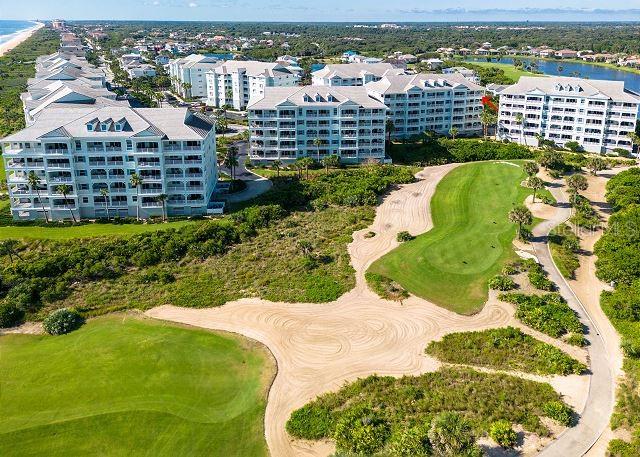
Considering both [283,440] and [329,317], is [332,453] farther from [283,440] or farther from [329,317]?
[329,317]

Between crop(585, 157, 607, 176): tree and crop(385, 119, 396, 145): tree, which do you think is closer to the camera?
crop(585, 157, 607, 176): tree

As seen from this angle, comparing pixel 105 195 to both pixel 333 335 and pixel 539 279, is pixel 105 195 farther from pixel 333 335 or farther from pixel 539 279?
pixel 539 279

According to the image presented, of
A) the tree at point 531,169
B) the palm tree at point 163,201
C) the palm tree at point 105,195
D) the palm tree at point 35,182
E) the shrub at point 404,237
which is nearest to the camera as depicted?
the shrub at point 404,237

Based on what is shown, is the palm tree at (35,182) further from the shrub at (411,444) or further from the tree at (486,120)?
the tree at (486,120)

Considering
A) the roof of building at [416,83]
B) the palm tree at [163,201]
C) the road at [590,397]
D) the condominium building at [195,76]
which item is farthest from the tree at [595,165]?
the condominium building at [195,76]

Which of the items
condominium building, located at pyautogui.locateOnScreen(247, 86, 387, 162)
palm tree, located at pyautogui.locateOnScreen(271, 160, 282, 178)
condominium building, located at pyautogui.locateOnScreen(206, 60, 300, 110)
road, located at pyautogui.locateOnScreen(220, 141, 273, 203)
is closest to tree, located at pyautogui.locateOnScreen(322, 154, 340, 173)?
condominium building, located at pyautogui.locateOnScreen(247, 86, 387, 162)

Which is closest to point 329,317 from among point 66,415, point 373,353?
point 373,353

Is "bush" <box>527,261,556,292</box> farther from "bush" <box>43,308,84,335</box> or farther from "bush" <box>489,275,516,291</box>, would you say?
"bush" <box>43,308,84,335</box>
